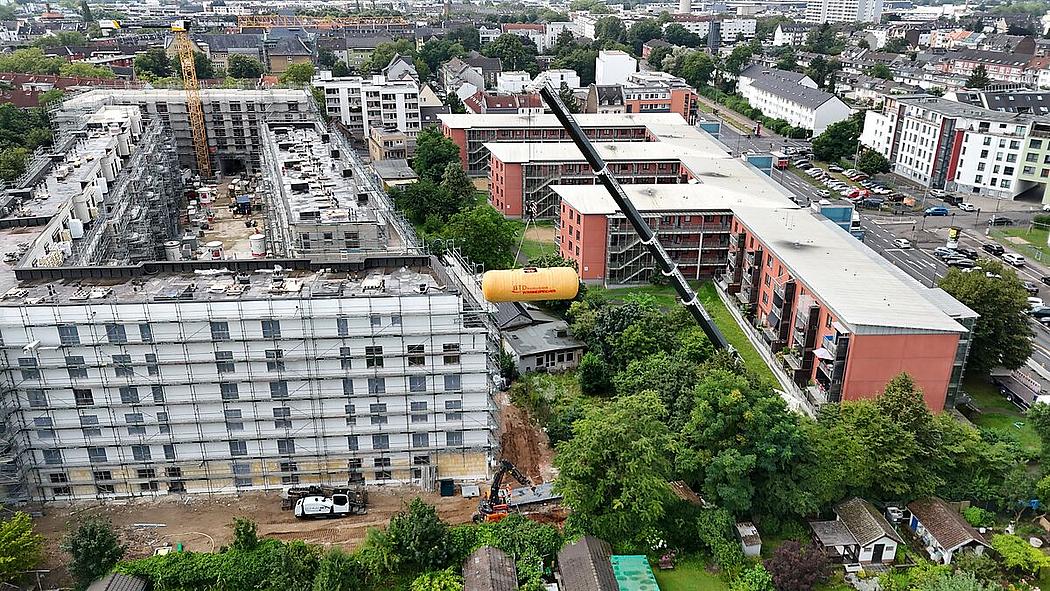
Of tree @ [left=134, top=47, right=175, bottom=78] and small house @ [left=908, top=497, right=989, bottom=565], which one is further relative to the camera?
tree @ [left=134, top=47, right=175, bottom=78]

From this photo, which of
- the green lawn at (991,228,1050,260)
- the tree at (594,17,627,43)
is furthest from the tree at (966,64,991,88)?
the tree at (594,17,627,43)

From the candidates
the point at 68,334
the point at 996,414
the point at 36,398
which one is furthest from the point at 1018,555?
the point at 36,398

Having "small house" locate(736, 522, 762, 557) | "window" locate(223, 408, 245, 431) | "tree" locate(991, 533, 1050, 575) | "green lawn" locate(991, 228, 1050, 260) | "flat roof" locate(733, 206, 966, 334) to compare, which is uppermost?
"flat roof" locate(733, 206, 966, 334)

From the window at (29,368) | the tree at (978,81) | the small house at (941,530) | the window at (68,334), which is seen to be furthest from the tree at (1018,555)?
the tree at (978,81)

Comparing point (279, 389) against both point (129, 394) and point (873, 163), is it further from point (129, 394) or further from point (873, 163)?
point (873, 163)

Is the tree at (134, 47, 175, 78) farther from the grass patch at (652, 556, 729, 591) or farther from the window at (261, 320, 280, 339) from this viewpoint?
the grass patch at (652, 556, 729, 591)

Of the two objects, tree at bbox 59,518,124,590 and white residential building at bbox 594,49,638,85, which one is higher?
white residential building at bbox 594,49,638,85
